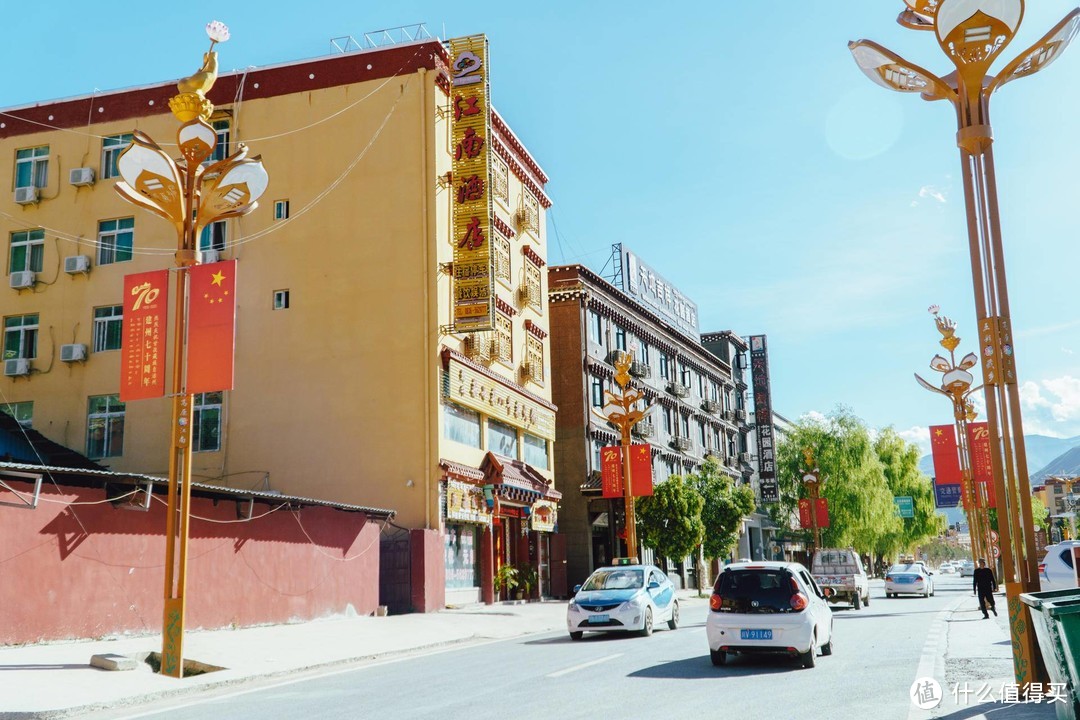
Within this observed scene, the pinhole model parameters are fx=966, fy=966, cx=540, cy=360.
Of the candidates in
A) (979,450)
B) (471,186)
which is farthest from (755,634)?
(979,450)

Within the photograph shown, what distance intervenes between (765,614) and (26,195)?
31.1 meters

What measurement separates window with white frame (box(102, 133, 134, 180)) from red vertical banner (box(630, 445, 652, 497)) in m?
20.7

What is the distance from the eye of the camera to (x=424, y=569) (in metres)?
28.1

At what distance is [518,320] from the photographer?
38219 millimetres

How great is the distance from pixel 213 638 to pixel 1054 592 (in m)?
15.1

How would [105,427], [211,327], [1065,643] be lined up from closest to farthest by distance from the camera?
[1065,643] → [211,327] → [105,427]

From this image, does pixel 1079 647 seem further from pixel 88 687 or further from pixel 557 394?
pixel 557 394

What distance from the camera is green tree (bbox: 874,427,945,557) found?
211ft

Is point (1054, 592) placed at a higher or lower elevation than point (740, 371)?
lower

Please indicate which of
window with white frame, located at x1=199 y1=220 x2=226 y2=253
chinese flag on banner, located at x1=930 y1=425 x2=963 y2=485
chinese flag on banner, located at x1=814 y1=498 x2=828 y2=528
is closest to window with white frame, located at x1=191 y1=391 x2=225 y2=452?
window with white frame, located at x1=199 y1=220 x2=226 y2=253

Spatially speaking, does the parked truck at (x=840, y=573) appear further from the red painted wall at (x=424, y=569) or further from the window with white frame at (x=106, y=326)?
the window with white frame at (x=106, y=326)

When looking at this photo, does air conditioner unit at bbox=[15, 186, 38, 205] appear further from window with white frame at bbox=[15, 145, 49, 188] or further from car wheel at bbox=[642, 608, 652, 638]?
car wheel at bbox=[642, 608, 652, 638]

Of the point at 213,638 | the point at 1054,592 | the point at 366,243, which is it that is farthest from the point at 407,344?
the point at 1054,592

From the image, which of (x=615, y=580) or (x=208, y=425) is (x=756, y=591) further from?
(x=208, y=425)
